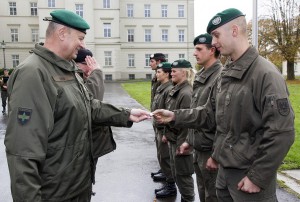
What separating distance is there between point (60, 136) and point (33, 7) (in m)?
58.3

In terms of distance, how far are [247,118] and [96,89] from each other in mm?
2308

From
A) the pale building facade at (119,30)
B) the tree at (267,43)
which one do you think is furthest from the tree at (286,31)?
the pale building facade at (119,30)

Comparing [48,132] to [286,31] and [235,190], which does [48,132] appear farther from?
[286,31]

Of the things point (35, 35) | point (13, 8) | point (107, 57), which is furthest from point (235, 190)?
point (13, 8)

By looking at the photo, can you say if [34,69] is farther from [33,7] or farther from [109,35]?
[33,7]

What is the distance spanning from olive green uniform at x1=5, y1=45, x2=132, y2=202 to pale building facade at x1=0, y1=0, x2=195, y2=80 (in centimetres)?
4959

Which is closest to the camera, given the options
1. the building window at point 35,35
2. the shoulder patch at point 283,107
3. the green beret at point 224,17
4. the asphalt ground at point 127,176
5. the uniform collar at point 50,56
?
the shoulder patch at point 283,107

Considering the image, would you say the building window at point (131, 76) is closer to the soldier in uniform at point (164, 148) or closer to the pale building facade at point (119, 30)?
the pale building facade at point (119, 30)

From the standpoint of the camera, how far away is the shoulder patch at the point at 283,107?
264 centimetres

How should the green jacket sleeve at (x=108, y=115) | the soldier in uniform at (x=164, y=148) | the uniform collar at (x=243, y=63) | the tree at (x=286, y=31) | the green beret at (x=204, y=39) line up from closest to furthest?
the uniform collar at (x=243, y=63)
the green jacket sleeve at (x=108, y=115)
the green beret at (x=204, y=39)
the soldier in uniform at (x=164, y=148)
the tree at (x=286, y=31)

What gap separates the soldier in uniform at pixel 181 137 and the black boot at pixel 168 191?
516 millimetres

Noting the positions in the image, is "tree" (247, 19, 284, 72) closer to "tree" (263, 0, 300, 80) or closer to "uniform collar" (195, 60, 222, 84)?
"tree" (263, 0, 300, 80)

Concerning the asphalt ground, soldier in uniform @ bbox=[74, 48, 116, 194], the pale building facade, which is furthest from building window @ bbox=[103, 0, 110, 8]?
soldier in uniform @ bbox=[74, 48, 116, 194]

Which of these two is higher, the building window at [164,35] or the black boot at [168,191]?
the building window at [164,35]
